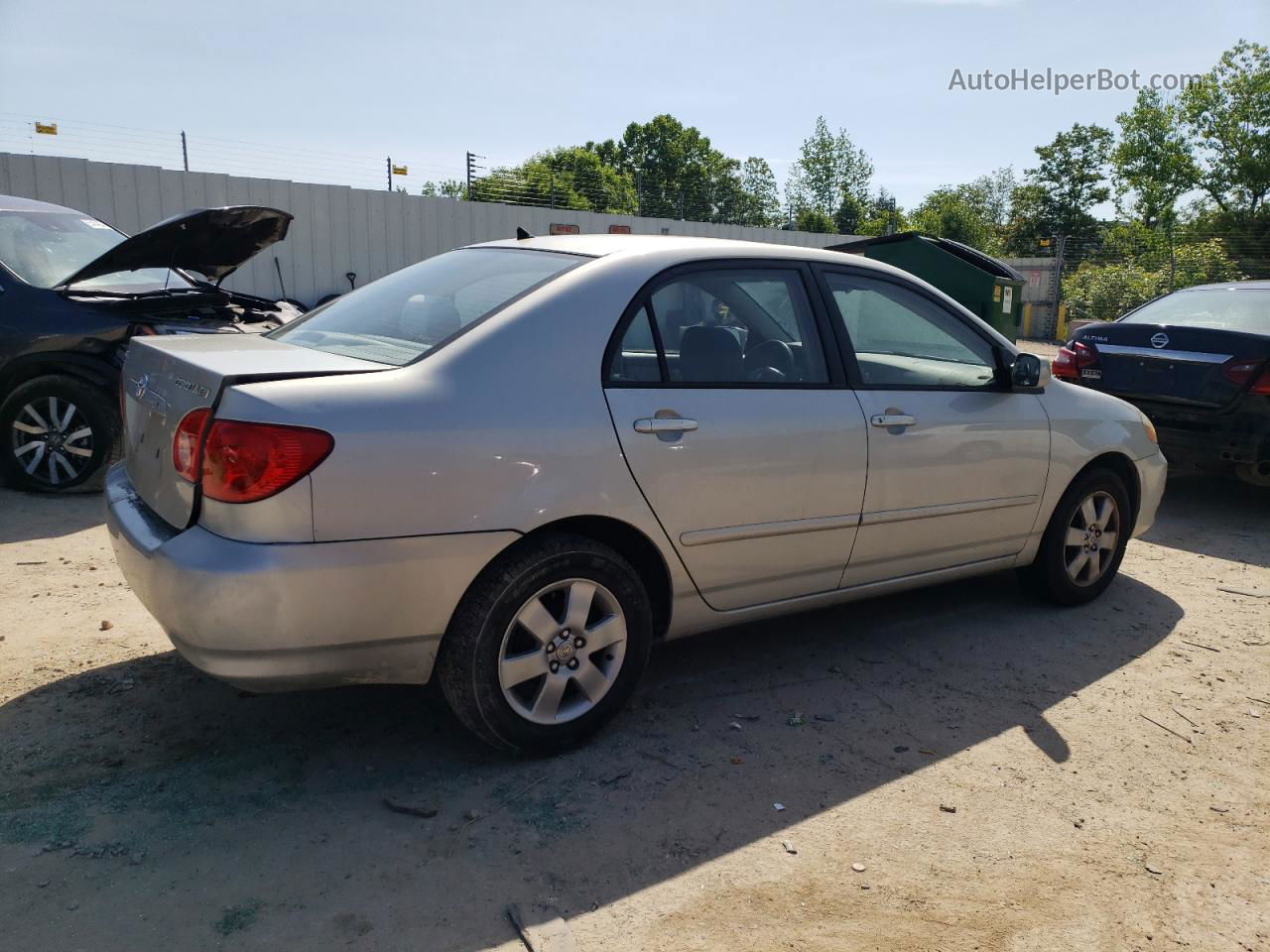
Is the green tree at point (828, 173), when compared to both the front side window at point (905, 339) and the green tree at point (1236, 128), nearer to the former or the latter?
the green tree at point (1236, 128)

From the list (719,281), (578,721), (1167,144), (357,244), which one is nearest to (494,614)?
(578,721)

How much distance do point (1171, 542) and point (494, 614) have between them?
4.97 m

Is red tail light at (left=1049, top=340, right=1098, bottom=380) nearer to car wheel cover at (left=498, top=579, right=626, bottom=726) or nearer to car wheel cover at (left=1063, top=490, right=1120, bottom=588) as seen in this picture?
car wheel cover at (left=1063, top=490, right=1120, bottom=588)

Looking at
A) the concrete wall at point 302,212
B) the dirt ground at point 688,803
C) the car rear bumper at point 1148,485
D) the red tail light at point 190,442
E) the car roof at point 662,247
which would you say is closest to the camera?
the dirt ground at point 688,803

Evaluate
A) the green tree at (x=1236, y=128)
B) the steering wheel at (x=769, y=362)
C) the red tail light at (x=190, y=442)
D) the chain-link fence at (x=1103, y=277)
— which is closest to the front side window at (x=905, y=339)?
the steering wheel at (x=769, y=362)

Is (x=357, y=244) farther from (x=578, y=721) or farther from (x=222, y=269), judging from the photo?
(x=578, y=721)

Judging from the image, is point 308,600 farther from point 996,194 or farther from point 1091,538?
point 996,194

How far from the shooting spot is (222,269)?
23.1 ft

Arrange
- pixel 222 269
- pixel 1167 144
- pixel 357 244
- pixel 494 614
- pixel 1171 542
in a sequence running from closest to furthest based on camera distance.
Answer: pixel 494 614 < pixel 1171 542 < pixel 222 269 < pixel 357 244 < pixel 1167 144

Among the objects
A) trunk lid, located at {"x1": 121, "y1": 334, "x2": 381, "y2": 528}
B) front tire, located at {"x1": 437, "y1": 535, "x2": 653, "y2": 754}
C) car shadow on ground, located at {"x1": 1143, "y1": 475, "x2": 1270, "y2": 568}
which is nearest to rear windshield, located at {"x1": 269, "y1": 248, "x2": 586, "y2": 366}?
trunk lid, located at {"x1": 121, "y1": 334, "x2": 381, "y2": 528}

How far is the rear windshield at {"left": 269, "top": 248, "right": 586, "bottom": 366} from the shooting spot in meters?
3.07

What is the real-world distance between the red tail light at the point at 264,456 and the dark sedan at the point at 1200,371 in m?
5.97

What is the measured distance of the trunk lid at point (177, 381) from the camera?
2.73m

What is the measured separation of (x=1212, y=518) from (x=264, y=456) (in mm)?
6501
